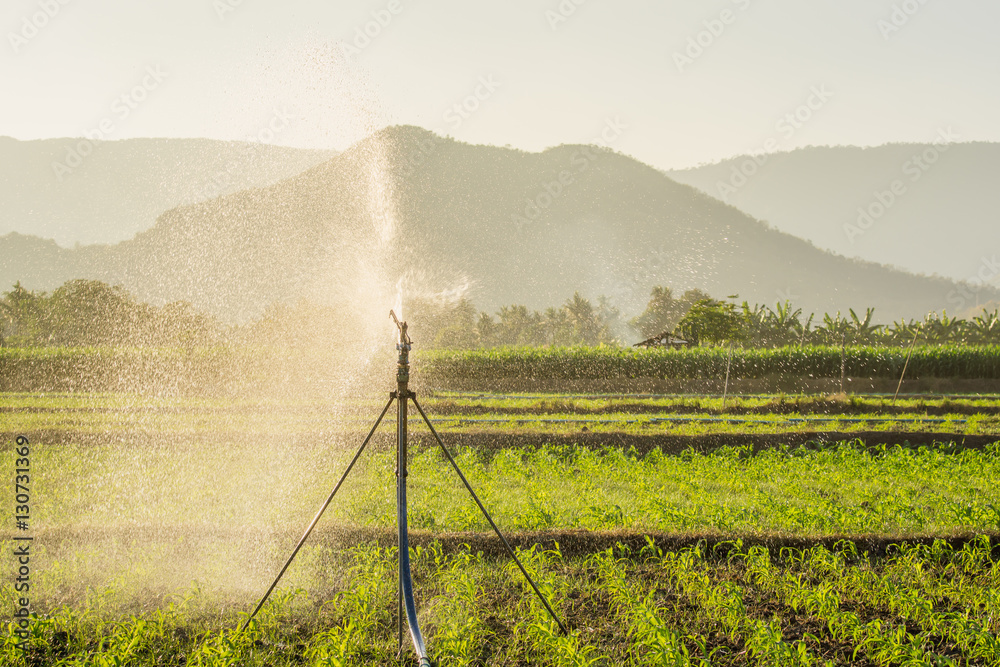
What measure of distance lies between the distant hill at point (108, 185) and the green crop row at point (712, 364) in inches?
4050

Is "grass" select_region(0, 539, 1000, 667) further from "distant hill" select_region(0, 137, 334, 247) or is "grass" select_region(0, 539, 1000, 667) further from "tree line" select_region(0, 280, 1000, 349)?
"distant hill" select_region(0, 137, 334, 247)

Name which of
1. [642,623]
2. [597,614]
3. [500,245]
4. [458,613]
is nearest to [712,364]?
[597,614]

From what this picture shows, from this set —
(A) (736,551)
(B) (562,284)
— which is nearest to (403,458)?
(A) (736,551)

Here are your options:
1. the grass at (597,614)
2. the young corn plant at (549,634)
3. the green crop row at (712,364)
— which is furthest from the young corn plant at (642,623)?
the green crop row at (712,364)

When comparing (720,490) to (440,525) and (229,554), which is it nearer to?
(440,525)

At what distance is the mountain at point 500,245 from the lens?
256 ft

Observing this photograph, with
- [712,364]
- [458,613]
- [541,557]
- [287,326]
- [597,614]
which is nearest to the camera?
[458,613]

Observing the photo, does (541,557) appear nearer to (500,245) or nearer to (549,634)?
(549,634)

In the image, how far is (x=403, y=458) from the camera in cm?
427

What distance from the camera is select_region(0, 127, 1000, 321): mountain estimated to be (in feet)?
256

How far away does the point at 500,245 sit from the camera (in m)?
137

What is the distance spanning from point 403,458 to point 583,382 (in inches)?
880

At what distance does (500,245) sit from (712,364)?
110 m

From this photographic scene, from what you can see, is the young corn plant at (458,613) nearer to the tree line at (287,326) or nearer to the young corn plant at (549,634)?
the young corn plant at (549,634)
